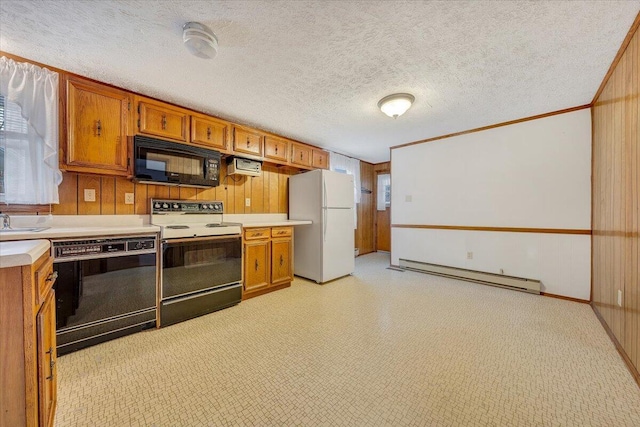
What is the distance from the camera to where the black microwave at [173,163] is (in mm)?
2395

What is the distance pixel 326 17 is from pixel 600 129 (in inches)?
120

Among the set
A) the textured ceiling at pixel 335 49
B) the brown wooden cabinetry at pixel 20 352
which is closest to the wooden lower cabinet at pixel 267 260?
the textured ceiling at pixel 335 49

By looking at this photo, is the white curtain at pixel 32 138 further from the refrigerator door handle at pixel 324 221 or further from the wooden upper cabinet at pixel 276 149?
the refrigerator door handle at pixel 324 221

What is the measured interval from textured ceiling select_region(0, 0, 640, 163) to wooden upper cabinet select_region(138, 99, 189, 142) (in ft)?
0.38

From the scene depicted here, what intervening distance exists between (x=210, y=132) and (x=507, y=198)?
411 centimetres

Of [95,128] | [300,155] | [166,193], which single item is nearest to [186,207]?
[166,193]

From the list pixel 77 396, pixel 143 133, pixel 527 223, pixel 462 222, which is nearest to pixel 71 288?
pixel 77 396

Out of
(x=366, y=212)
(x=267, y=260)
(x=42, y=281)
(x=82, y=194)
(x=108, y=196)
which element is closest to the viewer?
(x=42, y=281)

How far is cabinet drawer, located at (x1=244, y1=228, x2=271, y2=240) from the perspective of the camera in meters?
3.01

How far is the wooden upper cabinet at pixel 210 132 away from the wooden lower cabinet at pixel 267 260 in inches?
44.6

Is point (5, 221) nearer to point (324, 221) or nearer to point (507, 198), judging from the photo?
point (324, 221)

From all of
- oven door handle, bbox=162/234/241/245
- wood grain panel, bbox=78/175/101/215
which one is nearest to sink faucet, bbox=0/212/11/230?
wood grain panel, bbox=78/175/101/215

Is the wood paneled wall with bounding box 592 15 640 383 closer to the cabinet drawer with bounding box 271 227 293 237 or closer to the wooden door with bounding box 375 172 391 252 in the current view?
the cabinet drawer with bounding box 271 227 293 237

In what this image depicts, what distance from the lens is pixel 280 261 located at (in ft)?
11.0
